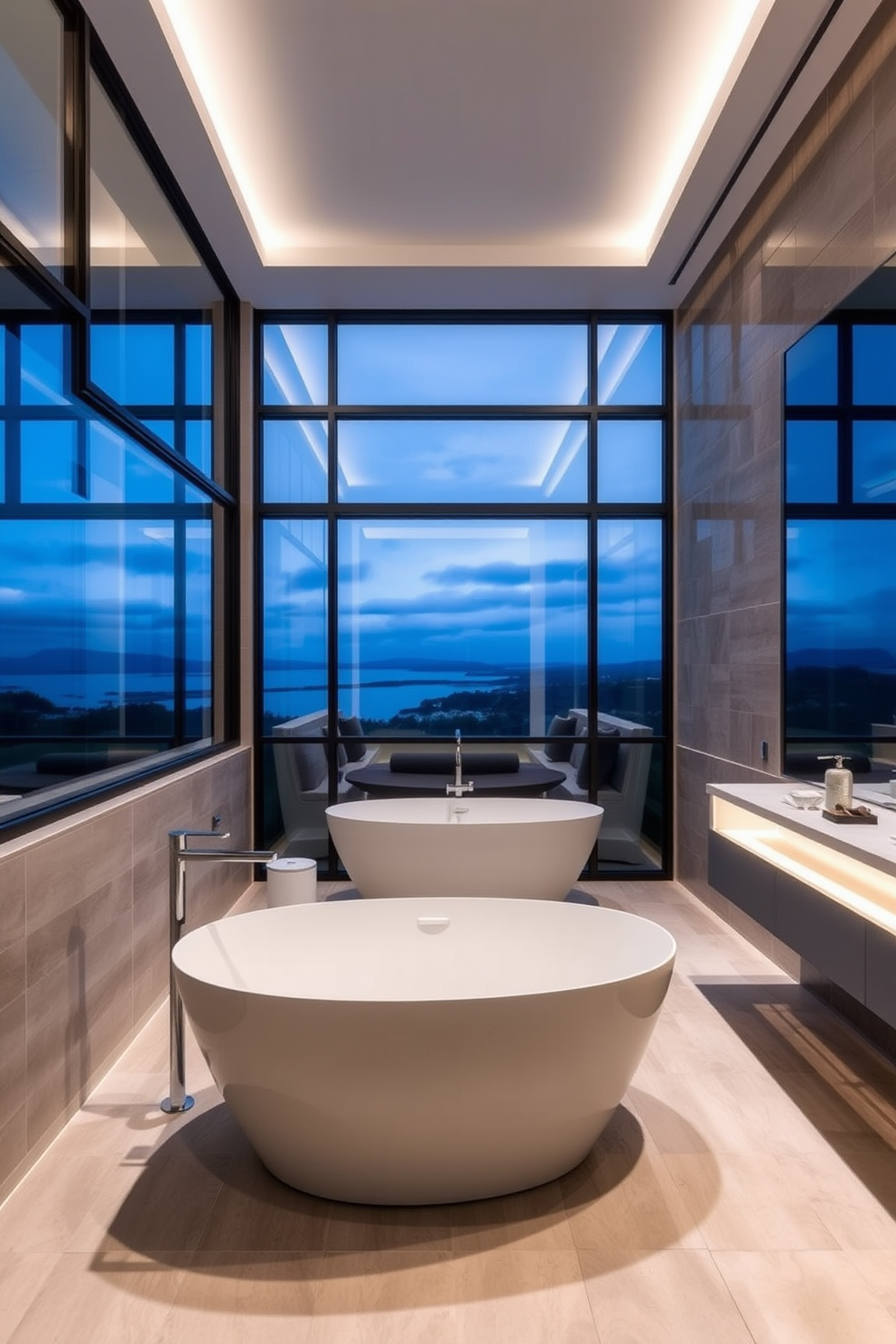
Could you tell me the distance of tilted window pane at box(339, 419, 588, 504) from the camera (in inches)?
187

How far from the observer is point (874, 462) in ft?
8.12

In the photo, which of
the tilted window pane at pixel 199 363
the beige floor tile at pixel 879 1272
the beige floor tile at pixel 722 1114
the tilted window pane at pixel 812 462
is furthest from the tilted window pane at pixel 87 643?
the tilted window pane at pixel 812 462

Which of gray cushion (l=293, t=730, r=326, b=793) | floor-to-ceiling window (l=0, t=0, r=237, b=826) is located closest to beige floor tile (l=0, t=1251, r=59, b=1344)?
floor-to-ceiling window (l=0, t=0, r=237, b=826)

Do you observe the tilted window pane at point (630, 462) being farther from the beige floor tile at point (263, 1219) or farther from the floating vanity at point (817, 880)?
the beige floor tile at point (263, 1219)

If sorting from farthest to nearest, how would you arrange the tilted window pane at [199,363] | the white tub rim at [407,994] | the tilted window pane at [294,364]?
the tilted window pane at [294,364]
the tilted window pane at [199,363]
the white tub rim at [407,994]

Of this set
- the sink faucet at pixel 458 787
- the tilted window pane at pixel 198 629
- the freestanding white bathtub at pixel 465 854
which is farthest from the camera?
the sink faucet at pixel 458 787

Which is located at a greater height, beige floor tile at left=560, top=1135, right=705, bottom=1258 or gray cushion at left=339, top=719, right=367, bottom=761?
gray cushion at left=339, top=719, right=367, bottom=761

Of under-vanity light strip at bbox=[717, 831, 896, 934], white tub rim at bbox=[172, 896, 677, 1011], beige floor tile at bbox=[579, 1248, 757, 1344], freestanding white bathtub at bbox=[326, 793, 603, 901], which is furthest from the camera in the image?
freestanding white bathtub at bbox=[326, 793, 603, 901]

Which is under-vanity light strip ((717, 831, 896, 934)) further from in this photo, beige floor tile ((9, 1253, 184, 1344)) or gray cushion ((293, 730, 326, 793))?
gray cushion ((293, 730, 326, 793))

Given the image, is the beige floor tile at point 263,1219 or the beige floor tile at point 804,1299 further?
the beige floor tile at point 263,1219

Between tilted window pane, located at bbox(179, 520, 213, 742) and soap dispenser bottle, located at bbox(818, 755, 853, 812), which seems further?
tilted window pane, located at bbox(179, 520, 213, 742)

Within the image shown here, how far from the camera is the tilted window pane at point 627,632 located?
15.6 ft

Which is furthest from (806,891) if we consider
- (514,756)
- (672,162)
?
(672,162)

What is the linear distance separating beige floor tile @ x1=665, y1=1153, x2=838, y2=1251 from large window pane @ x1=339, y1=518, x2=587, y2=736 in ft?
9.58
